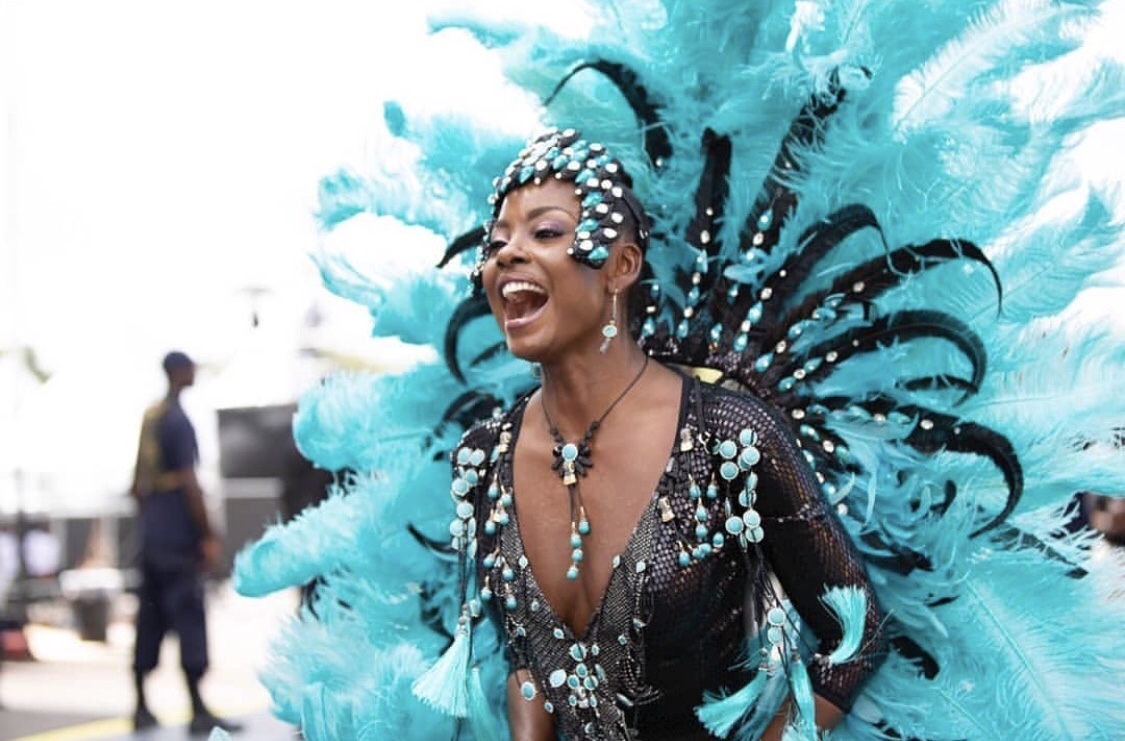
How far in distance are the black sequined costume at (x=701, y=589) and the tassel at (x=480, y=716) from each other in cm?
17

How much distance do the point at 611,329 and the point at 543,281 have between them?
14 cm

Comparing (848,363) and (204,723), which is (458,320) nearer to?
(848,363)

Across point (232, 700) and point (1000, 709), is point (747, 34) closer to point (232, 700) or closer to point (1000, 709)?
point (1000, 709)

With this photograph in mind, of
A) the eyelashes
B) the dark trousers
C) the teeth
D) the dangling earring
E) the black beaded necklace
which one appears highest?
the eyelashes

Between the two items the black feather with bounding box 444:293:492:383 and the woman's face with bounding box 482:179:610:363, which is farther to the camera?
the black feather with bounding box 444:293:492:383

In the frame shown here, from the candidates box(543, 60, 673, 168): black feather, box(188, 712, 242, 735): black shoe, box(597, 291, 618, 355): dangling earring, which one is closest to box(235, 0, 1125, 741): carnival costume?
box(543, 60, 673, 168): black feather

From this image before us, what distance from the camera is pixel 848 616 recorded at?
202 cm

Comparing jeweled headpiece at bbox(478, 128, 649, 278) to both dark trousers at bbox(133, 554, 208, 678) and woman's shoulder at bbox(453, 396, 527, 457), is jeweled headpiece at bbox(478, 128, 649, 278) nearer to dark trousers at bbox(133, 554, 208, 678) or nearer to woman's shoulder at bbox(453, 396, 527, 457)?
woman's shoulder at bbox(453, 396, 527, 457)

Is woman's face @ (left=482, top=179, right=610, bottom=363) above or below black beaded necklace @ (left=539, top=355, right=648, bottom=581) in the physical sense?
above

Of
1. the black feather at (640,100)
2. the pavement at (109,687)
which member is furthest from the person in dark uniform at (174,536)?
the black feather at (640,100)

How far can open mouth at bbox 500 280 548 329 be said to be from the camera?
2090 millimetres

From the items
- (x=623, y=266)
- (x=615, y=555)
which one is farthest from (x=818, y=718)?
(x=623, y=266)

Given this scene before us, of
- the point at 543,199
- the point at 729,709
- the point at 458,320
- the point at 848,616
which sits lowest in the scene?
the point at 729,709

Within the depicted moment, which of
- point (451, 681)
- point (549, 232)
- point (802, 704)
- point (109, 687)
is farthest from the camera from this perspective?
point (109, 687)
